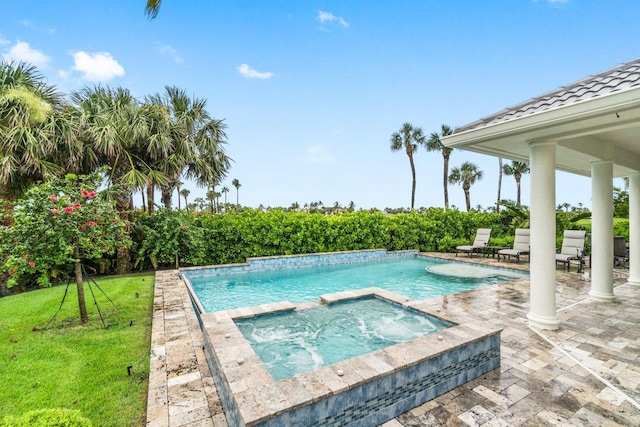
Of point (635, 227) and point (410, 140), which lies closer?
point (635, 227)

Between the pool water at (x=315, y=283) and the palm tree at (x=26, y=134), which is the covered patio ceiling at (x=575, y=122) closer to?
the pool water at (x=315, y=283)

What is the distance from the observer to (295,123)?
27359 millimetres

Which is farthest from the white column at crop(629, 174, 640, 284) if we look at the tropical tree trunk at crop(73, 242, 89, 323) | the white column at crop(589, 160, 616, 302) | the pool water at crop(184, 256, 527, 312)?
the tropical tree trunk at crop(73, 242, 89, 323)

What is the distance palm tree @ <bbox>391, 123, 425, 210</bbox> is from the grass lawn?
1293 inches

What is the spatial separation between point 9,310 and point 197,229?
5.60 m

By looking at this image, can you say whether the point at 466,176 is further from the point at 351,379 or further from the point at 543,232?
the point at 351,379

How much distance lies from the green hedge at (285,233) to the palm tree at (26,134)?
3.44 meters

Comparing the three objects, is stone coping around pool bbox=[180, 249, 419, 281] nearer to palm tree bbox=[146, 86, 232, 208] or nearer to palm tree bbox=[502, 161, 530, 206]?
palm tree bbox=[146, 86, 232, 208]

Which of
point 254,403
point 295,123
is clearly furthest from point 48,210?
point 295,123

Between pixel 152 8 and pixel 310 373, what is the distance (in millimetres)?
9253

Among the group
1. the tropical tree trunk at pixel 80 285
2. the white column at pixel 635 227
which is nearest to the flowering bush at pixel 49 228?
the tropical tree trunk at pixel 80 285

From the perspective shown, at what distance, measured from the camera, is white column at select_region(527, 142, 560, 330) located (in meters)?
5.27

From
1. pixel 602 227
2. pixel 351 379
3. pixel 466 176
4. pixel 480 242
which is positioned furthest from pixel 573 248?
pixel 466 176

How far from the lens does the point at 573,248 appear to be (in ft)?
35.1
